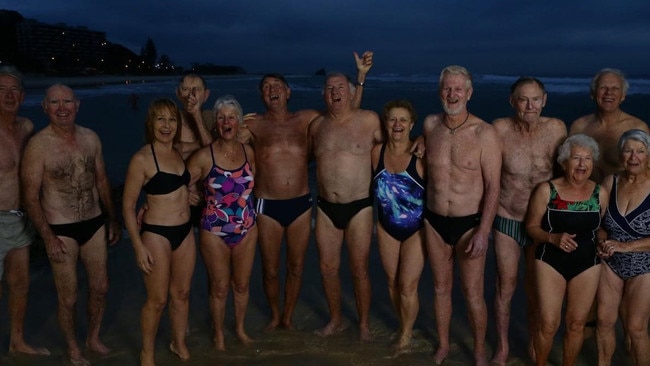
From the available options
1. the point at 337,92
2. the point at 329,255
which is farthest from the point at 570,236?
the point at 337,92

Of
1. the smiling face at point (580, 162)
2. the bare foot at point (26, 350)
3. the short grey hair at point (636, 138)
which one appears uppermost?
the short grey hair at point (636, 138)

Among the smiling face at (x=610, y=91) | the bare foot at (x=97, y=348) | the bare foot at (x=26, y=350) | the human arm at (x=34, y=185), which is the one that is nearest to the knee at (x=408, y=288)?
the smiling face at (x=610, y=91)

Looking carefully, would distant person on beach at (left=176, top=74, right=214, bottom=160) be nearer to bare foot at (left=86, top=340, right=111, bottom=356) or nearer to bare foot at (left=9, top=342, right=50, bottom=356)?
bare foot at (left=86, top=340, right=111, bottom=356)

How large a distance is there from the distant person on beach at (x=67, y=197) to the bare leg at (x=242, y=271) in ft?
4.18

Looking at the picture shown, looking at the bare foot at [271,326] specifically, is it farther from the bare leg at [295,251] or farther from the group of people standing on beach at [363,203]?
the group of people standing on beach at [363,203]

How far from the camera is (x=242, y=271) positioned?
5.24 metres

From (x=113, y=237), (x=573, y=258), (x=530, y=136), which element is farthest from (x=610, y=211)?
(x=113, y=237)

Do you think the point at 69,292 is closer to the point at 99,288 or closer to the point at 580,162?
the point at 99,288

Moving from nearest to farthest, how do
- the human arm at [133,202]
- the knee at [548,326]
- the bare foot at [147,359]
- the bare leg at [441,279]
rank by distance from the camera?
the knee at [548,326]
the human arm at [133,202]
the bare foot at [147,359]
the bare leg at [441,279]

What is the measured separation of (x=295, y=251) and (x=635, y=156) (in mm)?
3277

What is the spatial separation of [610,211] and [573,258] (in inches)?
18.7

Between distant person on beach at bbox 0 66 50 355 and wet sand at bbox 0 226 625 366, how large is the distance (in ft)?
2.85

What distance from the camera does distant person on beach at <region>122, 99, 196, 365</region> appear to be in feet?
14.6

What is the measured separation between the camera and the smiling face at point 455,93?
4668 mm
